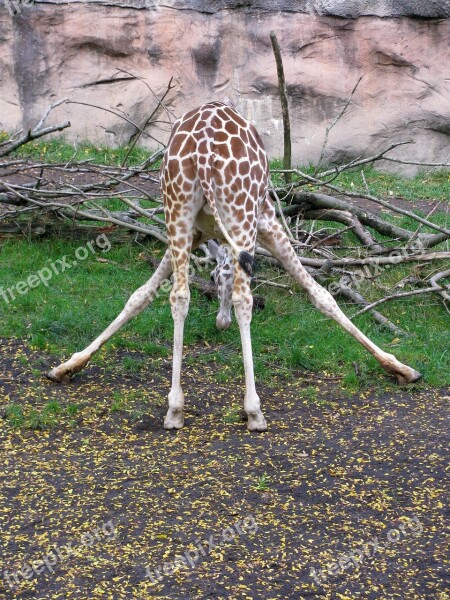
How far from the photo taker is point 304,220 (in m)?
8.39

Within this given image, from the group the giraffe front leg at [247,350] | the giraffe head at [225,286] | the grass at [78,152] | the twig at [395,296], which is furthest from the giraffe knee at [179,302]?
the grass at [78,152]

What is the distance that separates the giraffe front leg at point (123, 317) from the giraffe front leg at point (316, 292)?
708 mm

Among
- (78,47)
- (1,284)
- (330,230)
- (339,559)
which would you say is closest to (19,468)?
(339,559)

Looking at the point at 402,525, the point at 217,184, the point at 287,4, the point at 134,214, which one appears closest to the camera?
the point at 402,525

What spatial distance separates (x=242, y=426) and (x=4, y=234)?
4.14 metres

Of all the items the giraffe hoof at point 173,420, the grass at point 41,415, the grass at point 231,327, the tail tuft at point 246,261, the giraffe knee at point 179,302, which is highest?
the tail tuft at point 246,261

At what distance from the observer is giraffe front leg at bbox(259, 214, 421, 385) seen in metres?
5.62

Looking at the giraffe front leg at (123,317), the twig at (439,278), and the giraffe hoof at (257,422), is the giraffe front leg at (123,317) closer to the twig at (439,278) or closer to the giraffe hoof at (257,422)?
the giraffe hoof at (257,422)

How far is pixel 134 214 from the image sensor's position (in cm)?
829

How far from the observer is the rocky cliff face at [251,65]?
11.5m

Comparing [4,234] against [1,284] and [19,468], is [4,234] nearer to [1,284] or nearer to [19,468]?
[1,284]

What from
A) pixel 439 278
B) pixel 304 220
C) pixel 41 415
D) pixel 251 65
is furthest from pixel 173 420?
pixel 251 65

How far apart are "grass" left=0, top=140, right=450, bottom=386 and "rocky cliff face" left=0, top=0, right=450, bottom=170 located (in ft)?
12.7

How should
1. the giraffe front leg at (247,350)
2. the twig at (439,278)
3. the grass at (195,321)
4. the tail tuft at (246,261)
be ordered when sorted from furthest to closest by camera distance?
the twig at (439,278), the grass at (195,321), the giraffe front leg at (247,350), the tail tuft at (246,261)
